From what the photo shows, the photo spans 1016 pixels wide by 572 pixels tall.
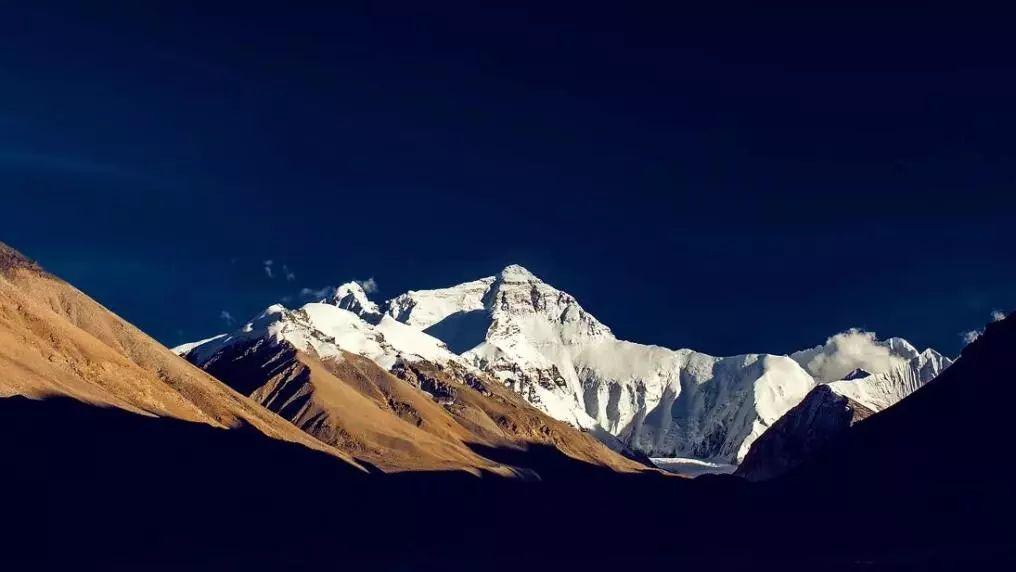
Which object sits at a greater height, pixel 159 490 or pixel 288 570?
pixel 159 490

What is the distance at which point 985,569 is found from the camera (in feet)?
566

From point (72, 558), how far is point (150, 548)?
50.4 feet

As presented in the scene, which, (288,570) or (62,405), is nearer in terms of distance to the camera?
(288,570)

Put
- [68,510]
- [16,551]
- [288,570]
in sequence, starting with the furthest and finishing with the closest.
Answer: [288,570]
[68,510]
[16,551]

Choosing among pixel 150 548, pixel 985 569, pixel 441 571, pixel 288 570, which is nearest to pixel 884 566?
pixel 985 569

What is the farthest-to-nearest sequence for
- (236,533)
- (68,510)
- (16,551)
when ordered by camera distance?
(236,533) → (68,510) → (16,551)

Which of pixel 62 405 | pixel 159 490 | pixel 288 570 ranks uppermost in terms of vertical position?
pixel 62 405

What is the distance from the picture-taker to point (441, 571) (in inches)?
7736

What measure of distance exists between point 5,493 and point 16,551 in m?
10.3

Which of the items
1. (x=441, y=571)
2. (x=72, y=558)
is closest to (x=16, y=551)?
(x=72, y=558)

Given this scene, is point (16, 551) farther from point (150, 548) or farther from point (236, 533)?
point (236, 533)

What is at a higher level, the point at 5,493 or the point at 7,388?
the point at 7,388

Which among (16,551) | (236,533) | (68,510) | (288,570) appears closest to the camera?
(16,551)

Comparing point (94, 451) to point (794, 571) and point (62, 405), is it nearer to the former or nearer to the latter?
point (62, 405)
